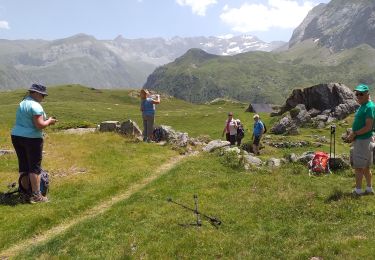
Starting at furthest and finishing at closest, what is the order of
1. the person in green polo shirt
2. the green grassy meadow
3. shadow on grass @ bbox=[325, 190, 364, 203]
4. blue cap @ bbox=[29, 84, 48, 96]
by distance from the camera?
blue cap @ bbox=[29, 84, 48, 96]
shadow on grass @ bbox=[325, 190, 364, 203]
the person in green polo shirt
the green grassy meadow

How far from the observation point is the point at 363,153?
17.3 metres

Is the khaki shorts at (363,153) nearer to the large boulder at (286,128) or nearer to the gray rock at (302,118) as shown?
the large boulder at (286,128)

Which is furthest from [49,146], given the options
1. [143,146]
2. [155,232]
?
[155,232]

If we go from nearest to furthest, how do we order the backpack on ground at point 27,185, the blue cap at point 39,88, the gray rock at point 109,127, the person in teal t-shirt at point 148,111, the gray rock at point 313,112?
the blue cap at point 39,88, the backpack on ground at point 27,185, the person in teal t-shirt at point 148,111, the gray rock at point 109,127, the gray rock at point 313,112

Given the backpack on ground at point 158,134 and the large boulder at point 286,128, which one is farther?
the large boulder at point 286,128

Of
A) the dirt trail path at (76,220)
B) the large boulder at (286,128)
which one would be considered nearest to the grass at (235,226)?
the dirt trail path at (76,220)

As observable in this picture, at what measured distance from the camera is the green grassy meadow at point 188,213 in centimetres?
1413

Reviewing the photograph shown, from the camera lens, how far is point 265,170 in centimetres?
2559

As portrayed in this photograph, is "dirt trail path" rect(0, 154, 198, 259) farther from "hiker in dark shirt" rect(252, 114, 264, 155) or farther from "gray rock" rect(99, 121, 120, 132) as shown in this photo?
"gray rock" rect(99, 121, 120, 132)

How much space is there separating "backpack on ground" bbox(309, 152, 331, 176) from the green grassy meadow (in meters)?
0.58

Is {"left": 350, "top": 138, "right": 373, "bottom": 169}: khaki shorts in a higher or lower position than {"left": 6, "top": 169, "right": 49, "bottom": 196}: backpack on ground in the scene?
higher

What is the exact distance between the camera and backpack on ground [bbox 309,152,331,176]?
24939 millimetres

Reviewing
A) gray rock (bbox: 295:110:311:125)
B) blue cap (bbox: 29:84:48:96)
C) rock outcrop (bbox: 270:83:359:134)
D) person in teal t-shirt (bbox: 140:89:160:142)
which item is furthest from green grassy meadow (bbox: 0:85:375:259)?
gray rock (bbox: 295:110:311:125)

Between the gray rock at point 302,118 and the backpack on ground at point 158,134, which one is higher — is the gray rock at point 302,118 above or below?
below
